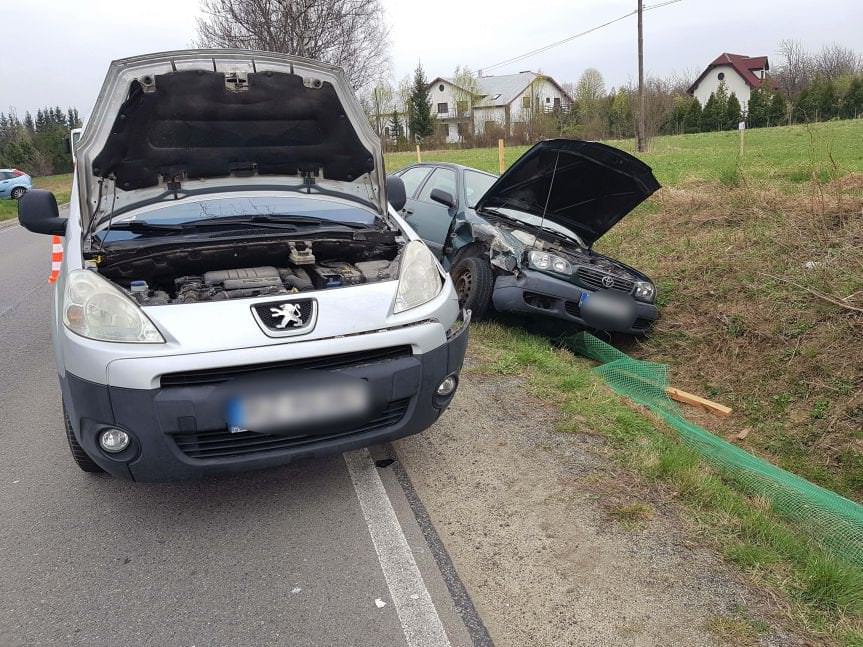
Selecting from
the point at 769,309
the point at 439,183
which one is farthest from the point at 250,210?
the point at 769,309

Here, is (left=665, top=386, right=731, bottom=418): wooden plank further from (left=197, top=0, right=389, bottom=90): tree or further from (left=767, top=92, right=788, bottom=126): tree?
(left=767, top=92, right=788, bottom=126): tree

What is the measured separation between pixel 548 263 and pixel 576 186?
0.97 metres

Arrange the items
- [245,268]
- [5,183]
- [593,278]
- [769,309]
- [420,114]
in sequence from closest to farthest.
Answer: [245,268]
[593,278]
[769,309]
[5,183]
[420,114]

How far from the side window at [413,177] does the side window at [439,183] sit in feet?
0.78

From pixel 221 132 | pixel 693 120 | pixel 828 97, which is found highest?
pixel 828 97

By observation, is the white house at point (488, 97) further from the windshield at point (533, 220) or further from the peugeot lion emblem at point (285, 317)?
the peugeot lion emblem at point (285, 317)

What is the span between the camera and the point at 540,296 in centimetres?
577

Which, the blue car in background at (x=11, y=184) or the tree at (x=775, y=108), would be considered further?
the tree at (x=775, y=108)

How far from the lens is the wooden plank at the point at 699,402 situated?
5504mm

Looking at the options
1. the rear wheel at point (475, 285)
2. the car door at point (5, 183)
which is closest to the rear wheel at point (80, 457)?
the rear wheel at point (475, 285)

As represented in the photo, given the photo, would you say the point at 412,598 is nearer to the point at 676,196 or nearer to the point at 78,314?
the point at 78,314

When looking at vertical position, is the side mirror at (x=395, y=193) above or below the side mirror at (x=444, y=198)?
above

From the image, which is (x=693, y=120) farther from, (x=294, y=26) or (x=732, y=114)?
(x=294, y=26)

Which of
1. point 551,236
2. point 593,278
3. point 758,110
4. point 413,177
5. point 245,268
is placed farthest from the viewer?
point 758,110
